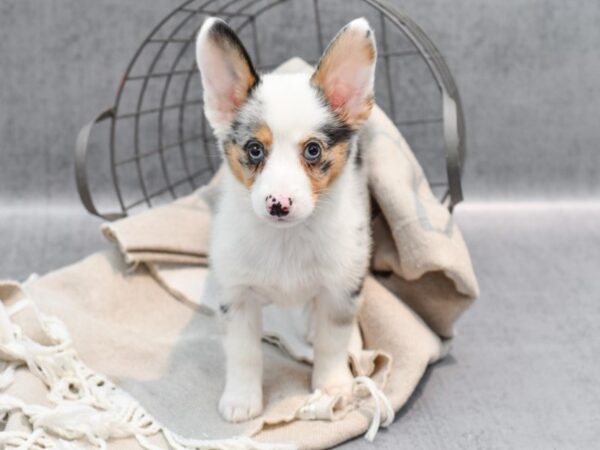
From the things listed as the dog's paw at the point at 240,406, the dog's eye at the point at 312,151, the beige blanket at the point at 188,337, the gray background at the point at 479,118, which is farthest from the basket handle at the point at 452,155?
the gray background at the point at 479,118

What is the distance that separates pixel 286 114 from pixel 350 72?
0.21m

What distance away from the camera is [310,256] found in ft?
6.62

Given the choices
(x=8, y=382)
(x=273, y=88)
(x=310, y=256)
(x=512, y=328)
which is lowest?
(x=512, y=328)

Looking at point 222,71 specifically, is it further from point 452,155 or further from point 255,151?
point 452,155

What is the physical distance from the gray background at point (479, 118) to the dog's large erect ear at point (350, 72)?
1274 mm

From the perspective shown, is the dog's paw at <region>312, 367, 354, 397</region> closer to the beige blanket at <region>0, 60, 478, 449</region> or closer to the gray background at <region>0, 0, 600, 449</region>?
the beige blanket at <region>0, 60, 478, 449</region>

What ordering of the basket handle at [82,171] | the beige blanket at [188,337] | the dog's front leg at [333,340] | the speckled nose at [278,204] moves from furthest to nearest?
1. the basket handle at [82,171]
2. the dog's front leg at [333,340]
3. the beige blanket at [188,337]
4. the speckled nose at [278,204]

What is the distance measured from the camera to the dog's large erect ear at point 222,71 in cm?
184

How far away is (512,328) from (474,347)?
0.61 feet

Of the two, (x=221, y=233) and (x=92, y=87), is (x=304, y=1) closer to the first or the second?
(x=92, y=87)

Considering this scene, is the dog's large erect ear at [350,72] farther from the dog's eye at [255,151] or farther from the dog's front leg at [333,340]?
the dog's front leg at [333,340]

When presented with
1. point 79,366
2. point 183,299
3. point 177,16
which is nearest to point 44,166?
point 177,16

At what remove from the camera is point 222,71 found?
1910 mm

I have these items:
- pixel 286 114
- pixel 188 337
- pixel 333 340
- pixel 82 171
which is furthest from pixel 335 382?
pixel 82 171
